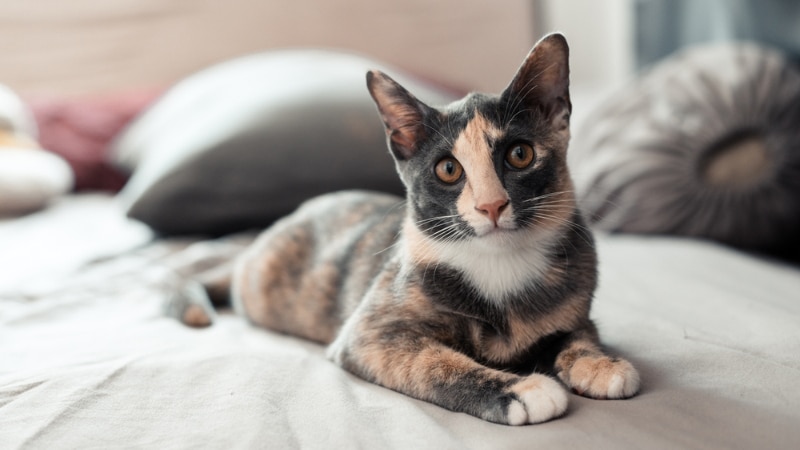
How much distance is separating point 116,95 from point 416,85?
1267mm

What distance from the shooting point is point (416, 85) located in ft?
8.01

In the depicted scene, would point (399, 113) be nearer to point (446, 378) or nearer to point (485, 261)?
point (485, 261)

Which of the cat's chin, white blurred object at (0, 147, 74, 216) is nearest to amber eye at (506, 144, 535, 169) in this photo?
the cat's chin

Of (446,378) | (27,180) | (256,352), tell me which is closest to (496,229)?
(446,378)

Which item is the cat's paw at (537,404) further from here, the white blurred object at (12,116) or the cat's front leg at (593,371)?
the white blurred object at (12,116)

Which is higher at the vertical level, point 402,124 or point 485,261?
Result: point 402,124

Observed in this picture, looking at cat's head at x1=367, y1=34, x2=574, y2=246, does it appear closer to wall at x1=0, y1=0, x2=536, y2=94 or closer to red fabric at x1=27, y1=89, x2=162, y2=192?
red fabric at x1=27, y1=89, x2=162, y2=192

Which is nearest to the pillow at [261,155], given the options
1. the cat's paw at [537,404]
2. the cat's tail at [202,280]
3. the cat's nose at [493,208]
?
the cat's tail at [202,280]

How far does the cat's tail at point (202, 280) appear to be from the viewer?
1.51 metres

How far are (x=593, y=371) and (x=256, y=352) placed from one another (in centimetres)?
56

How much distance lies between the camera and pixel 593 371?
1.03 metres

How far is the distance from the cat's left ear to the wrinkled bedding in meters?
0.42

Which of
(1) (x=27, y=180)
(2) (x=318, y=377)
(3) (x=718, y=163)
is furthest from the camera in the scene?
(1) (x=27, y=180)

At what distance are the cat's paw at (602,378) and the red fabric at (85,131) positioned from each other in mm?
2146
